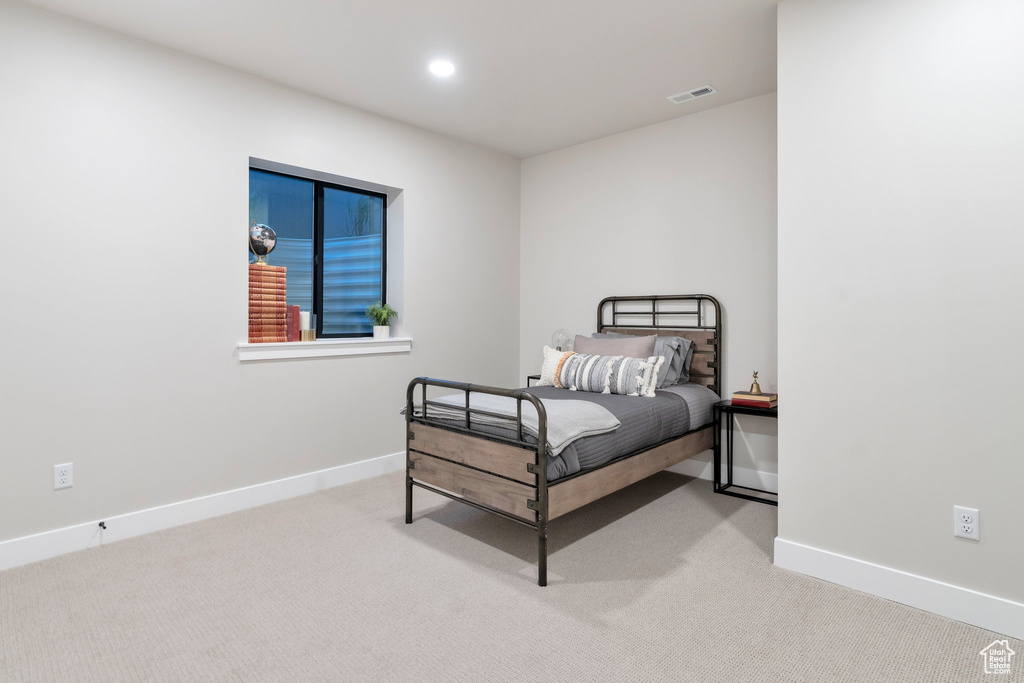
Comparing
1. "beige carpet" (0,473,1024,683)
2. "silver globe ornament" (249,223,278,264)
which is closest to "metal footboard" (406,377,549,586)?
"beige carpet" (0,473,1024,683)

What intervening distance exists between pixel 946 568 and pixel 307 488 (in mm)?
3292

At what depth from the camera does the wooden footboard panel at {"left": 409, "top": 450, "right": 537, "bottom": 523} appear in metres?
2.39

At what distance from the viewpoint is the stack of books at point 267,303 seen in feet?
11.1

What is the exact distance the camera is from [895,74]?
7.13 ft

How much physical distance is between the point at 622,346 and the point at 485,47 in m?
2.00

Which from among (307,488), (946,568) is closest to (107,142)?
(307,488)

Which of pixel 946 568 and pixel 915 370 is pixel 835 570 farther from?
pixel 915 370

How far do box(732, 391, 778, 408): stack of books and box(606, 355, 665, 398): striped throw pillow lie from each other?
50 cm

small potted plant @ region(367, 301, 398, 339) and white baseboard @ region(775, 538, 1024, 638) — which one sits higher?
small potted plant @ region(367, 301, 398, 339)

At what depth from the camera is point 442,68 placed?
3139mm

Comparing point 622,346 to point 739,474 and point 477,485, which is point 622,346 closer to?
point 739,474

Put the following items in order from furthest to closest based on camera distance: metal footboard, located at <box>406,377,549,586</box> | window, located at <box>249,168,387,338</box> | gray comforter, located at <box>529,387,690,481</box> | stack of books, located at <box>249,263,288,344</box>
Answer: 1. window, located at <box>249,168,387,338</box>
2. stack of books, located at <box>249,263,288,344</box>
3. gray comforter, located at <box>529,387,690,481</box>
4. metal footboard, located at <box>406,377,549,586</box>

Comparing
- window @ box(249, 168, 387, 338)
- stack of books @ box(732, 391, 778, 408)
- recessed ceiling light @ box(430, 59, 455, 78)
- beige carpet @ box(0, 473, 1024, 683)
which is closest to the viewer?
beige carpet @ box(0, 473, 1024, 683)

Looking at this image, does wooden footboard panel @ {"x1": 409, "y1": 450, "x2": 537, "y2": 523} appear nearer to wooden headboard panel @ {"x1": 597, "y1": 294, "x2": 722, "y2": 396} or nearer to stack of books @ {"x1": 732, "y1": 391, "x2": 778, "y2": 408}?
stack of books @ {"x1": 732, "y1": 391, "x2": 778, "y2": 408}
